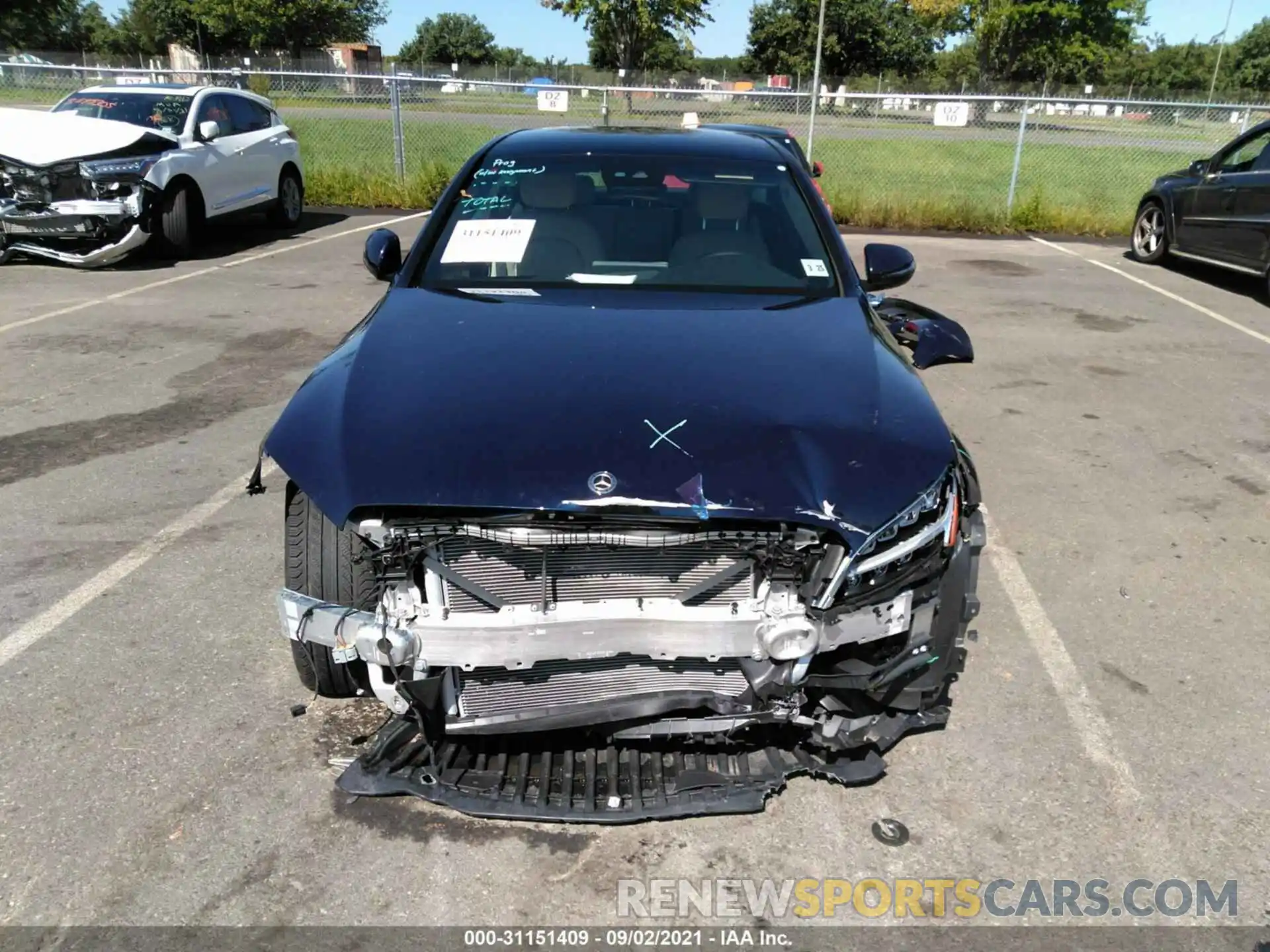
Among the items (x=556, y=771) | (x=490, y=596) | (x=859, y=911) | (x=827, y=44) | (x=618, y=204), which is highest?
(x=827, y=44)

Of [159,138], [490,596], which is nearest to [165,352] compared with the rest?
[159,138]

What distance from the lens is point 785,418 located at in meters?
2.50

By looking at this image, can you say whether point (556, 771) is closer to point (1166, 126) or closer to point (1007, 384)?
point (1007, 384)

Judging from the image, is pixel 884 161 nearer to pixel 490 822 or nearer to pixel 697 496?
pixel 697 496

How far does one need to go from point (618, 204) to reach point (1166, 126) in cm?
1641

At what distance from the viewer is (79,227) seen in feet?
30.2

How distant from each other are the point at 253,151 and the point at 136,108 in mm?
1303

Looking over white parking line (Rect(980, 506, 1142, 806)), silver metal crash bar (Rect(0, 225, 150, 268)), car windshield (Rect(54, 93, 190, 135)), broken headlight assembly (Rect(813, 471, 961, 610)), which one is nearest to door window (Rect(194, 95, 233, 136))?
car windshield (Rect(54, 93, 190, 135))

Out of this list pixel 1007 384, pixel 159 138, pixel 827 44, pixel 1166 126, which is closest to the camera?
pixel 1007 384

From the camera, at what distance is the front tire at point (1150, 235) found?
11.4 meters

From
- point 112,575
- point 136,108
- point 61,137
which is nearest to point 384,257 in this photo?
point 112,575

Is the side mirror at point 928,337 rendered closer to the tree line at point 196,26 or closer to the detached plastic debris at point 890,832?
the detached plastic debris at point 890,832

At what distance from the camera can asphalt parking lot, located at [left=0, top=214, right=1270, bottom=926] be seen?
7.81ft

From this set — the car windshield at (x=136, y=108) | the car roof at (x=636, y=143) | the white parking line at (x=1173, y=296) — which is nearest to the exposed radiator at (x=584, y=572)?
the car roof at (x=636, y=143)
